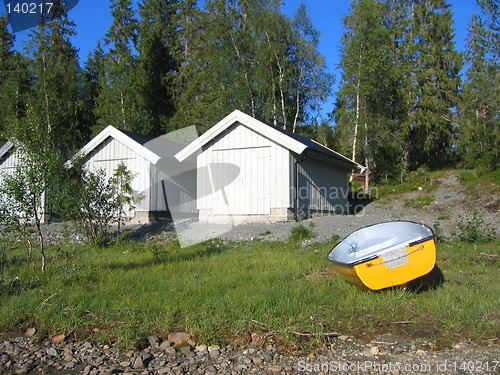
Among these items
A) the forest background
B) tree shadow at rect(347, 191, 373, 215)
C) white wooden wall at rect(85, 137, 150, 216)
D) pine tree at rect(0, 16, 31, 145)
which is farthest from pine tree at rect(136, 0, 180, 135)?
tree shadow at rect(347, 191, 373, 215)

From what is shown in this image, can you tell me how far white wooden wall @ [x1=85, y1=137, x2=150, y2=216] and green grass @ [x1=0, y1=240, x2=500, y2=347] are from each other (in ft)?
28.7

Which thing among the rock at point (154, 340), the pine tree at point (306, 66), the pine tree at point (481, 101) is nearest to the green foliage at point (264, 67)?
the pine tree at point (306, 66)

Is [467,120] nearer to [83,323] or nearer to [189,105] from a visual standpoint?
[189,105]

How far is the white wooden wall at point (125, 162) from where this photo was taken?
17.4m

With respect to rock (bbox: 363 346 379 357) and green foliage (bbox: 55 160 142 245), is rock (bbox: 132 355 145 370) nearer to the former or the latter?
rock (bbox: 363 346 379 357)

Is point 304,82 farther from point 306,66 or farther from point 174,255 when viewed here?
point 174,255

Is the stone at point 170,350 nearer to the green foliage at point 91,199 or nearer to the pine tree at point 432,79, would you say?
the green foliage at point 91,199

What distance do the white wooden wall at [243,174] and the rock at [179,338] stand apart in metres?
10.3

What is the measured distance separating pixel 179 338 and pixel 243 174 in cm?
1121

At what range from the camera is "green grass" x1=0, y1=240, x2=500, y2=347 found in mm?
5023

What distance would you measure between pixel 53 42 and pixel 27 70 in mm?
2996

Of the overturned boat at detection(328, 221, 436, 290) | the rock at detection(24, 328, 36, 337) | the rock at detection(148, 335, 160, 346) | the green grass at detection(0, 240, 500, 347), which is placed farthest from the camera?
the overturned boat at detection(328, 221, 436, 290)

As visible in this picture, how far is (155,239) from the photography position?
1386cm

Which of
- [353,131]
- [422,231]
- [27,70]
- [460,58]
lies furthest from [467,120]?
[27,70]
